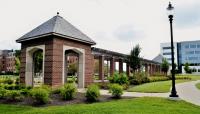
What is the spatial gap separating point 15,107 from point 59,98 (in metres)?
3.24

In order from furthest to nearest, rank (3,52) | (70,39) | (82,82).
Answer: (3,52)
(82,82)
(70,39)

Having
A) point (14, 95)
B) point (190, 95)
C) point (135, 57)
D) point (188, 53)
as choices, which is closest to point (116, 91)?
point (190, 95)

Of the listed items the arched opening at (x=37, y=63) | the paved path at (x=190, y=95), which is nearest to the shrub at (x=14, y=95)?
the arched opening at (x=37, y=63)

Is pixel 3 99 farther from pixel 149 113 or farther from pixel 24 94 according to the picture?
pixel 149 113

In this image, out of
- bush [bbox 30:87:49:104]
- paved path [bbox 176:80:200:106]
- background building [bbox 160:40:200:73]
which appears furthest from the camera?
background building [bbox 160:40:200:73]

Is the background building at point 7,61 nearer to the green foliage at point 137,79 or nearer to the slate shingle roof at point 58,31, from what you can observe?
the green foliage at point 137,79

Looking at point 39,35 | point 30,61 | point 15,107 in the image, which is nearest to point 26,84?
point 30,61

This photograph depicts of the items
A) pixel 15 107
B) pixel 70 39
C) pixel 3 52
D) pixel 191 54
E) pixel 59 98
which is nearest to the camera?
pixel 15 107

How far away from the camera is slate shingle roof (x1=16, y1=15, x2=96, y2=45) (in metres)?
20.5

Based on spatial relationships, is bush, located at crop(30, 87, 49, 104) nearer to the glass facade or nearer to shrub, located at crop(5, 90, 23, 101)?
shrub, located at crop(5, 90, 23, 101)

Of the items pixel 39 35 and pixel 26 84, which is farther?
pixel 26 84

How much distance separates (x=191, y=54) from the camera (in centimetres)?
11412

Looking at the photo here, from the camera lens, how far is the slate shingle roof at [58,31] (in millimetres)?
20506

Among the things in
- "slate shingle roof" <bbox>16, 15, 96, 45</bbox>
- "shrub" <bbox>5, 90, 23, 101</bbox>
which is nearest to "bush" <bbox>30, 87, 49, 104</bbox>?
"shrub" <bbox>5, 90, 23, 101</bbox>
